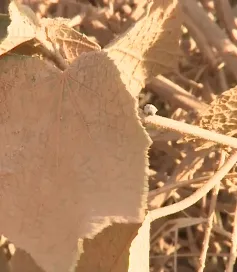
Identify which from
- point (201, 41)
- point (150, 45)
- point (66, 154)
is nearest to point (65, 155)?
point (66, 154)

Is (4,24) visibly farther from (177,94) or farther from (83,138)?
(177,94)

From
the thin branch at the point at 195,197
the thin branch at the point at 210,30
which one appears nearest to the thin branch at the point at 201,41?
the thin branch at the point at 210,30

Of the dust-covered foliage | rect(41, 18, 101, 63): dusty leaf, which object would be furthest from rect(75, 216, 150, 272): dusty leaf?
rect(41, 18, 101, 63): dusty leaf

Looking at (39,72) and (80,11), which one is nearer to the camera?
(39,72)

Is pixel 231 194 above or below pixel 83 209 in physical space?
below

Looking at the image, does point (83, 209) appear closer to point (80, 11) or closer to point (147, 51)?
point (147, 51)

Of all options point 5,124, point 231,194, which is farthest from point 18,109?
point 231,194

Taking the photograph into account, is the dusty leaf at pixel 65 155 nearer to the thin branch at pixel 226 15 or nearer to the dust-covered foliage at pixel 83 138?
the dust-covered foliage at pixel 83 138
